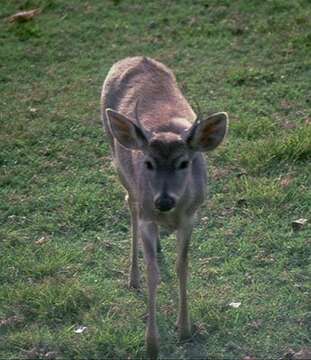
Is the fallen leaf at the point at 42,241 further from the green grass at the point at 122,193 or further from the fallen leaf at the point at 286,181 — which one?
the fallen leaf at the point at 286,181

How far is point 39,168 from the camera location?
24.6ft

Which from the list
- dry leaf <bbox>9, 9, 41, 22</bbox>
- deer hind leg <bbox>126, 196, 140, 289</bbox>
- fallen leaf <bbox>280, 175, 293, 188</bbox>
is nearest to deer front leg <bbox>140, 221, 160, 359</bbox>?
deer hind leg <bbox>126, 196, 140, 289</bbox>

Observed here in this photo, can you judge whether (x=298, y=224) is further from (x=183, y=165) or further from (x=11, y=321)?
(x=11, y=321)

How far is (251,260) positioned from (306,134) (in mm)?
1810

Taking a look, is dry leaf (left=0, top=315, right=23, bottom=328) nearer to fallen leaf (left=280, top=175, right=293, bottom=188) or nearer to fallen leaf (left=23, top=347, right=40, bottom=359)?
fallen leaf (left=23, top=347, right=40, bottom=359)

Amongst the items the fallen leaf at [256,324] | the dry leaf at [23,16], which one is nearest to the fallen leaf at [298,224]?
the fallen leaf at [256,324]

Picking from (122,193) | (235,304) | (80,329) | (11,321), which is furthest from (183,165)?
(122,193)

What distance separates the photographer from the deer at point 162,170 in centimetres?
497

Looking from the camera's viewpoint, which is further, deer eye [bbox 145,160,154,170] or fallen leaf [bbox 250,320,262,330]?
fallen leaf [bbox 250,320,262,330]

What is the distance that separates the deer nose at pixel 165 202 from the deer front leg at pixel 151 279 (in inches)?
15.2

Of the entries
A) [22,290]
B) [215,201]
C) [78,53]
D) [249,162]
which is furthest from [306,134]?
[78,53]

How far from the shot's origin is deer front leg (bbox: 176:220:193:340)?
5.19 m

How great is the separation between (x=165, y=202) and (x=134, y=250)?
112cm

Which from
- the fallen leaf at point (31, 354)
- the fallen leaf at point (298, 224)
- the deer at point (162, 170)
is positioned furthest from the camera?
the fallen leaf at point (298, 224)
